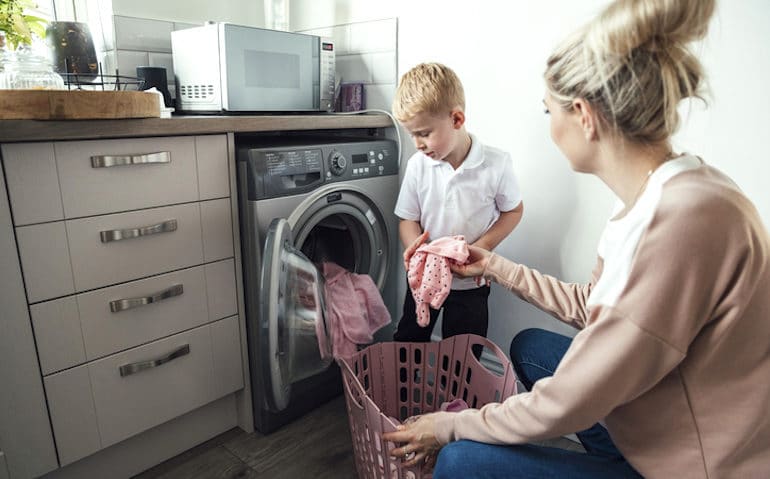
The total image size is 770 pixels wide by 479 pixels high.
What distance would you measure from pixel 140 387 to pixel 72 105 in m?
0.70

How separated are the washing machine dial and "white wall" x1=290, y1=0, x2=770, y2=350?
44 cm

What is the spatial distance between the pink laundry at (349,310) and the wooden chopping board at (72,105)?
0.69 meters

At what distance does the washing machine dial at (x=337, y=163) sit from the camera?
156 cm

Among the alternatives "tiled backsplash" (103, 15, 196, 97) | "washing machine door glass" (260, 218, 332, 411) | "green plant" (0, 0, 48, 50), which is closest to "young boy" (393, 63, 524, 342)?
"washing machine door glass" (260, 218, 332, 411)

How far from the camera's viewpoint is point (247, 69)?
63.6 inches

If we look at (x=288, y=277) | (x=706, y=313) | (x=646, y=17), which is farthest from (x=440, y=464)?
(x=646, y=17)

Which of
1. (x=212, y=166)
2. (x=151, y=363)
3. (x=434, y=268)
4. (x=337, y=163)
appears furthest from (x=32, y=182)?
(x=434, y=268)

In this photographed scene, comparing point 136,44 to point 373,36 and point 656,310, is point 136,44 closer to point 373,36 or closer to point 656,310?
point 373,36

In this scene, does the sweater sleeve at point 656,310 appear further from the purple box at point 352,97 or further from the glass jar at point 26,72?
the purple box at point 352,97

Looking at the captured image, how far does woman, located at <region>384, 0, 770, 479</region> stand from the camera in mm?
641

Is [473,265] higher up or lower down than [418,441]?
higher up

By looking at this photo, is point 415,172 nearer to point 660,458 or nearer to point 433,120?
point 433,120

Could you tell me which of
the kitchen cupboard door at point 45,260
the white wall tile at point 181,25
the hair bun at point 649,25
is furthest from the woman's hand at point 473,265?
the white wall tile at point 181,25

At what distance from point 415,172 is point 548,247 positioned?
470 millimetres
